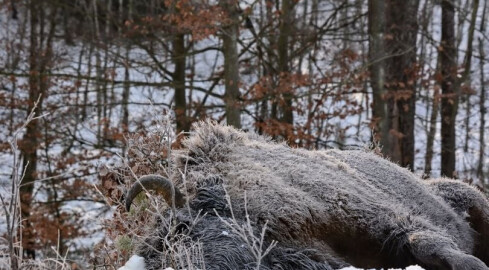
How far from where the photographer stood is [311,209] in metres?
4.46

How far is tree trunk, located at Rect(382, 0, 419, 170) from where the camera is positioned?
1416cm

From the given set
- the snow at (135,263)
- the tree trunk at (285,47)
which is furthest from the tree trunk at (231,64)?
the snow at (135,263)

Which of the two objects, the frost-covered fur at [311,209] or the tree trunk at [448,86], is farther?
the tree trunk at [448,86]

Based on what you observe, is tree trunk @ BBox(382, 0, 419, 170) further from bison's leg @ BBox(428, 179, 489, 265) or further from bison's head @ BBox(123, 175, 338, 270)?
bison's head @ BBox(123, 175, 338, 270)

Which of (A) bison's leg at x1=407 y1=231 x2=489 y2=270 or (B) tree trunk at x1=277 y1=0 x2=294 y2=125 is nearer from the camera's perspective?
(A) bison's leg at x1=407 y1=231 x2=489 y2=270


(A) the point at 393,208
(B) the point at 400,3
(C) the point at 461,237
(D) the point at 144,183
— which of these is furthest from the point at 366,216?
(B) the point at 400,3

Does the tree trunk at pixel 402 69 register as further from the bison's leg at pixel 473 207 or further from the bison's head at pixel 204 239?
the bison's head at pixel 204 239

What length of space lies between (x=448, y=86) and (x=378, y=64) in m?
3.26

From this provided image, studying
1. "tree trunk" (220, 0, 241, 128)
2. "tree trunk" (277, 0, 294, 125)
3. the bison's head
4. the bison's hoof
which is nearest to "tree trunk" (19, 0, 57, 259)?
"tree trunk" (220, 0, 241, 128)

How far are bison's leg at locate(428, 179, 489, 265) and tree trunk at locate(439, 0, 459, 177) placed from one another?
9.52 meters

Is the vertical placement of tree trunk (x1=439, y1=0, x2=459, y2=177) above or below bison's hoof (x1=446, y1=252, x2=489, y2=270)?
above

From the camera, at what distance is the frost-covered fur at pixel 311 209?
3.95 meters

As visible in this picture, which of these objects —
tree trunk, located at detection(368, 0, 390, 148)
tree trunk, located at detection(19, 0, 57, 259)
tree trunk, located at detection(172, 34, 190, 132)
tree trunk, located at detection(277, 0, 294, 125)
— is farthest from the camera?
tree trunk, located at detection(19, 0, 57, 259)

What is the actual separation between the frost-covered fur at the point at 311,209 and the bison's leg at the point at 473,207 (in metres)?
0.16
